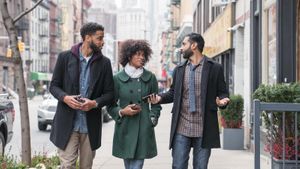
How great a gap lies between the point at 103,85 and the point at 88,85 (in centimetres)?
15

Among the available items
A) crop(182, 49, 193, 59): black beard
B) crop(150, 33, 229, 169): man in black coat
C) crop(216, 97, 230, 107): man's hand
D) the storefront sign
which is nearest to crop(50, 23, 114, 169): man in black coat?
crop(150, 33, 229, 169): man in black coat

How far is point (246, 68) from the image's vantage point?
14.2m

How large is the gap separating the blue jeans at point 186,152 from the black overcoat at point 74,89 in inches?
33.3

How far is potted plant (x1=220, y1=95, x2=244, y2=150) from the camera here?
13.5 meters

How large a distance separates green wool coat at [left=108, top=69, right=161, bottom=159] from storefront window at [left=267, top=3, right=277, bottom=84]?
5.24 meters

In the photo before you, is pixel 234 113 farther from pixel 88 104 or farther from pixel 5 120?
pixel 88 104

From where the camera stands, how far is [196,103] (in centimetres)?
590

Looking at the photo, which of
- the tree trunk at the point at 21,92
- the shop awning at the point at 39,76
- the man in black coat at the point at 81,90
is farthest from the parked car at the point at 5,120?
the shop awning at the point at 39,76

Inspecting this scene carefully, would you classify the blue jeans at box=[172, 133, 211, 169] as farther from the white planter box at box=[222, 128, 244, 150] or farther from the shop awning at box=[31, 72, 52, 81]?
the shop awning at box=[31, 72, 52, 81]

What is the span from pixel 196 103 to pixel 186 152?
542mm

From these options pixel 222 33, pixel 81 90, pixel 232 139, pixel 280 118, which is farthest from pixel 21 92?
pixel 222 33

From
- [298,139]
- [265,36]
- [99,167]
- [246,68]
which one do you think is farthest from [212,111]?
[246,68]

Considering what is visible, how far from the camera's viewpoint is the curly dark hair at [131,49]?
230 inches

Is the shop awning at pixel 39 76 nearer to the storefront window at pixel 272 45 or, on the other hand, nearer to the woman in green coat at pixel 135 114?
the storefront window at pixel 272 45
